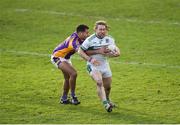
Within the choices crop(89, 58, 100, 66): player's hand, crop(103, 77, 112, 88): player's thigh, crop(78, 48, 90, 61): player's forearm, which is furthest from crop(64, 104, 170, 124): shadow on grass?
crop(78, 48, 90, 61): player's forearm

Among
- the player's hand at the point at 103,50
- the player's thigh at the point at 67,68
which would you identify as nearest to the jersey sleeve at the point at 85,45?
the player's hand at the point at 103,50

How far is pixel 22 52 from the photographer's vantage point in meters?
20.2

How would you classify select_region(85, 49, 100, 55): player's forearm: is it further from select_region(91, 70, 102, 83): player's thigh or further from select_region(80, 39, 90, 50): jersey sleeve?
select_region(91, 70, 102, 83): player's thigh

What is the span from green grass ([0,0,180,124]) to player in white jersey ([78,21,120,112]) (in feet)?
2.35

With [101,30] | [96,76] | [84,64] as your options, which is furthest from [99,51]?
[84,64]

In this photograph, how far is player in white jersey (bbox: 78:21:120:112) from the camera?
13.7 metres

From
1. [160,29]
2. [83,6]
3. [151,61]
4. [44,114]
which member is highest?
[83,6]

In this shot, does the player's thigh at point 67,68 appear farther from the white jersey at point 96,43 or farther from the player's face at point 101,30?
the player's face at point 101,30

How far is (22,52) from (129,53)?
3508 mm

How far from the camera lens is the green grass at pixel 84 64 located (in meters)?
13.8

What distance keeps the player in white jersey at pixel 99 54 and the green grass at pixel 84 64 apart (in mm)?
717

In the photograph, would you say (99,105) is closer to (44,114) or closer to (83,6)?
(44,114)

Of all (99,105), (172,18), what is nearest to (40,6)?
(172,18)

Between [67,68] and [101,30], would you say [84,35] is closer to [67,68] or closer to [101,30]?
[101,30]
